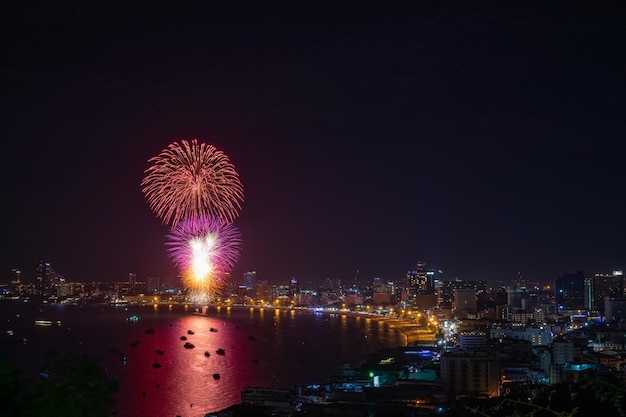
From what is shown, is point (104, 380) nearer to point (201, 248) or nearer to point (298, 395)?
point (201, 248)

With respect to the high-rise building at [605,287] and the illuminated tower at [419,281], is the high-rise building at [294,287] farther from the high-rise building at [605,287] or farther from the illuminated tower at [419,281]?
the high-rise building at [605,287]

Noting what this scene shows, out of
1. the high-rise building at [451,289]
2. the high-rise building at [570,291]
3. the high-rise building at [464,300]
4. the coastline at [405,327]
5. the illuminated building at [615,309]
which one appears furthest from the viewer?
the high-rise building at [451,289]

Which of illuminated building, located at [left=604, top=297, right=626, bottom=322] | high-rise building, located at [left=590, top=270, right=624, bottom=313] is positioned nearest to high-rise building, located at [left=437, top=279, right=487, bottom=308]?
high-rise building, located at [left=590, top=270, right=624, bottom=313]

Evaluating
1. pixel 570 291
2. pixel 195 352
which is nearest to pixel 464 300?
pixel 570 291

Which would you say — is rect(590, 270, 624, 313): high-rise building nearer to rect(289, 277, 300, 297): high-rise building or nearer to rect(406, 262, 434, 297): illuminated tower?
rect(406, 262, 434, 297): illuminated tower

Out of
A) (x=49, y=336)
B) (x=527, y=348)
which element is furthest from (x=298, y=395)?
(x=49, y=336)

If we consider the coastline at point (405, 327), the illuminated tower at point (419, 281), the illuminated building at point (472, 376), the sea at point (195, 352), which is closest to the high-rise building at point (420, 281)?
the illuminated tower at point (419, 281)
